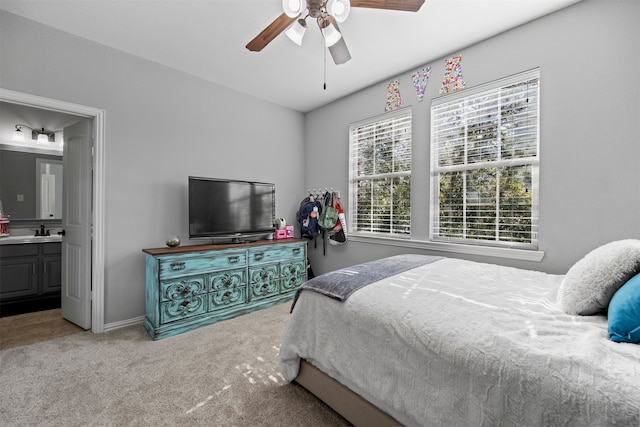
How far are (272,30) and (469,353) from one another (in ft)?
7.02

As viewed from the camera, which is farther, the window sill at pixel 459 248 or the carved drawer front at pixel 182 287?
the carved drawer front at pixel 182 287

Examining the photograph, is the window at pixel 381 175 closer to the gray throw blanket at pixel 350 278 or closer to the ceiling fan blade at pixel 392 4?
the gray throw blanket at pixel 350 278

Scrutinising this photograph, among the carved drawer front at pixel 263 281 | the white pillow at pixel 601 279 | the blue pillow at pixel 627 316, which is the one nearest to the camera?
the blue pillow at pixel 627 316

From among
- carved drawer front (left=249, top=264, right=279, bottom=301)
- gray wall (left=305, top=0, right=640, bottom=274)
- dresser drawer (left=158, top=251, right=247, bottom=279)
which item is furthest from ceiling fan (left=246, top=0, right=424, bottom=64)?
carved drawer front (left=249, top=264, right=279, bottom=301)

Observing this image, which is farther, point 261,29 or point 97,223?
point 97,223

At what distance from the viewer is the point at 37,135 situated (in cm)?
393

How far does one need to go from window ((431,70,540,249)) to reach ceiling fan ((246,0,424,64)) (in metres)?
1.41

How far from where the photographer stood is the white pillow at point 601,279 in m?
1.14

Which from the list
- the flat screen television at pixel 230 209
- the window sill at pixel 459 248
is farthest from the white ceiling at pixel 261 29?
the window sill at pixel 459 248

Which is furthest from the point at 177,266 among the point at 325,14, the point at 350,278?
the point at 325,14

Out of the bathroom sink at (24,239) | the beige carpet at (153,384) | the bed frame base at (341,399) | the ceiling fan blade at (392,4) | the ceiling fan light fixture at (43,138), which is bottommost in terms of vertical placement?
the beige carpet at (153,384)

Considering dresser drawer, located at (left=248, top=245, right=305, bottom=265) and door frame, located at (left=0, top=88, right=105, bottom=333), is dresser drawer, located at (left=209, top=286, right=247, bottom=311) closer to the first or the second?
Result: dresser drawer, located at (left=248, top=245, right=305, bottom=265)

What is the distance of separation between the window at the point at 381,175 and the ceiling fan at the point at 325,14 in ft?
4.91

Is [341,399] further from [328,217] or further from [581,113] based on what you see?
[581,113]
